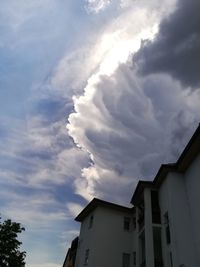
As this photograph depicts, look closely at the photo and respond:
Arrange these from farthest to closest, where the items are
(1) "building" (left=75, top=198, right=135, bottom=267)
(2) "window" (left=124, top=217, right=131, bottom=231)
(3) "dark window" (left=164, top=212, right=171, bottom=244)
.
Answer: (2) "window" (left=124, top=217, right=131, bottom=231), (1) "building" (left=75, top=198, right=135, bottom=267), (3) "dark window" (left=164, top=212, right=171, bottom=244)

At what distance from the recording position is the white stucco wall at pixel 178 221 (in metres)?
18.7

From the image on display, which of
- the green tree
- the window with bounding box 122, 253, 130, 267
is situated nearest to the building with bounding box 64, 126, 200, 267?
the window with bounding box 122, 253, 130, 267

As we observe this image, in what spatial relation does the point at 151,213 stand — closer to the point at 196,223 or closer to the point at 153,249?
the point at 153,249

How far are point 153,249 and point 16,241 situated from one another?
1680 cm

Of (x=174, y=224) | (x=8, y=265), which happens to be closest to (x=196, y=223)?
(x=174, y=224)

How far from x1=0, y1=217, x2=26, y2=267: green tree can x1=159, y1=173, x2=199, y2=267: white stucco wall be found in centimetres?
1741

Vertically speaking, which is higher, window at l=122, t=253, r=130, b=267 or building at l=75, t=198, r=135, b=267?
building at l=75, t=198, r=135, b=267

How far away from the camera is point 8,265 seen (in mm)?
28453

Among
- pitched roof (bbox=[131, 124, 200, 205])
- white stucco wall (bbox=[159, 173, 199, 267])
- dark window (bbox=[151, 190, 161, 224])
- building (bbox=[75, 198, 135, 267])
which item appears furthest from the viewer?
building (bbox=[75, 198, 135, 267])

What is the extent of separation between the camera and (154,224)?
23.9 m

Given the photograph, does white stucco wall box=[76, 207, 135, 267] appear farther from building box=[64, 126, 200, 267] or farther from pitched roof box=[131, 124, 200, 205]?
pitched roof box=[131, 124, 200, 205]

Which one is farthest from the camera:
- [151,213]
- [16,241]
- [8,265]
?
[16,241]

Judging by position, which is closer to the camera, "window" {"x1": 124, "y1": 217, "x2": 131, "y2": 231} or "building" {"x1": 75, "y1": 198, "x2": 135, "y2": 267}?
"building" {"x1": 75, "y1": 198, "x2": 135, "y2": 267}

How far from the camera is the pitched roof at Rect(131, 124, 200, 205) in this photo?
62.6ft
